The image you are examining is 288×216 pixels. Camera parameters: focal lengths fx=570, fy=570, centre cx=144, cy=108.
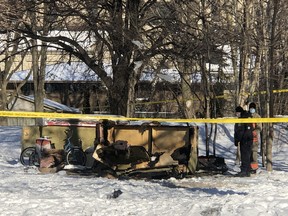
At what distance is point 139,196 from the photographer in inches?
326

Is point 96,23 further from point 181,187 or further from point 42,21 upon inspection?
point 181,187

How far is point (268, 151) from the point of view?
14086 millimetres

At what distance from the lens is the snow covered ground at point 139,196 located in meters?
7.07

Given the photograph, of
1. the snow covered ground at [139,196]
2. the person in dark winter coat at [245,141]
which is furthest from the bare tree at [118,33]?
the snow covered ground at [139,196]

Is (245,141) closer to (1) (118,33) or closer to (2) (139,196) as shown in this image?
(1) (118,33)

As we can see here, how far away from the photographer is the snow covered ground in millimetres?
7070

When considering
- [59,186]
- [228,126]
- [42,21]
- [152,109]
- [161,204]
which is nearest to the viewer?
[161,204]

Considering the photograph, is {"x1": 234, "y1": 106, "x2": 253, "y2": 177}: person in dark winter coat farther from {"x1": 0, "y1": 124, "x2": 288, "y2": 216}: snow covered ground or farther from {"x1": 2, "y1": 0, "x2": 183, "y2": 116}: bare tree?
{"x1": 2, "y1": 0, "x2": 183, "y2": 116}: bare tree

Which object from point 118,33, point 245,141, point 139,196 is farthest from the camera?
point 118,33

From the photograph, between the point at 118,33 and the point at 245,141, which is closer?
the point at 245,141

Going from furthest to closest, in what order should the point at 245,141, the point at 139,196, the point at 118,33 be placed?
the point at 118,33 → the point at 245,141 → the point at 139,196

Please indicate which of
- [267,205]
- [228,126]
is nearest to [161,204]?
[267,205]

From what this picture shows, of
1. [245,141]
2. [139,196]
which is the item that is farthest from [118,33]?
[139,196]

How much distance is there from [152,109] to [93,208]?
82.8ft
